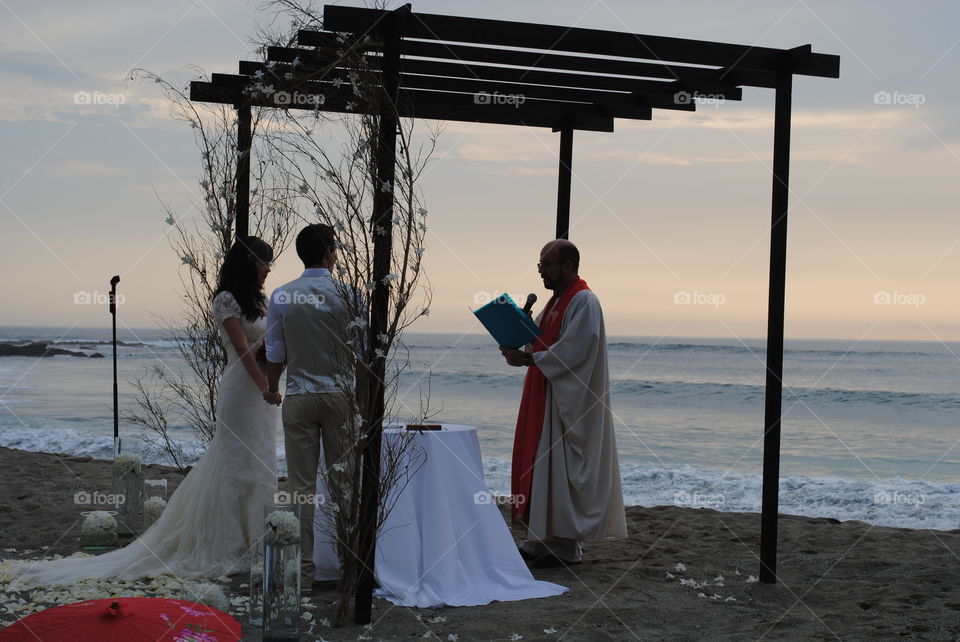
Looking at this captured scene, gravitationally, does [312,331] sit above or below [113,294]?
below

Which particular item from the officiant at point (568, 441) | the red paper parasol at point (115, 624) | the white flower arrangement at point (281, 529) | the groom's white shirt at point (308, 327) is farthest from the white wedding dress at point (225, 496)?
the red paper parasol at point (115, 624)

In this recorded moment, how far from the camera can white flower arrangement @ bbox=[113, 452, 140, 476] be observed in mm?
6891

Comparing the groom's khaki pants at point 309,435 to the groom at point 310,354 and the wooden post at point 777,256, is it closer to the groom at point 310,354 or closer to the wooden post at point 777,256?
the groom at point 310,354

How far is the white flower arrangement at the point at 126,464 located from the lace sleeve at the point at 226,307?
5.62 feet

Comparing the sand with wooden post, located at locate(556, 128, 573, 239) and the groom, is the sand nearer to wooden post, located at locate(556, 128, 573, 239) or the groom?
the groom

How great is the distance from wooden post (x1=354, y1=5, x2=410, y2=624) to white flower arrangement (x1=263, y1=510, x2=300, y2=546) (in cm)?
41

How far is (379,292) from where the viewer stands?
15.4ft

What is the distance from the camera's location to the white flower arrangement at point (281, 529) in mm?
4430

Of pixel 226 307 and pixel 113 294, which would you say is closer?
pixel 226 307

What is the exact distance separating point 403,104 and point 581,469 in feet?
8.82

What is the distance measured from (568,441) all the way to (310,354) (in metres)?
1.99

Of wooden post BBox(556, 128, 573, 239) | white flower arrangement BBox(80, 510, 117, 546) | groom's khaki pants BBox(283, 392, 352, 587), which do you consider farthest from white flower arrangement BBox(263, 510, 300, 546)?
wooden post BBox(556, 128, 573, 239)

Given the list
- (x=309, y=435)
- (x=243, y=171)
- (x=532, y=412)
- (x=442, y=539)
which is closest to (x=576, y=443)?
(x=532, y=412)

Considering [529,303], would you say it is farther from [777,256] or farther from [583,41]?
[583,41]
